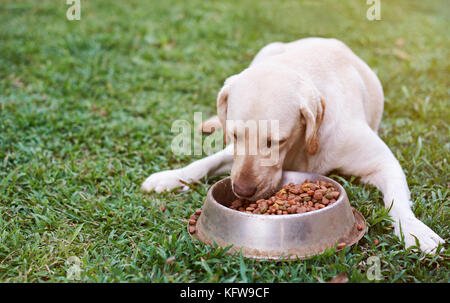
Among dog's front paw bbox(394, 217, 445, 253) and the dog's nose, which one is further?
the dog's nose

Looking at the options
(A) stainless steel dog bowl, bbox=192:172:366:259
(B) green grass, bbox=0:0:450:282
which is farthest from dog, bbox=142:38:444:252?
(A) stainless steel dog bowl, bbox=192:172:366:259

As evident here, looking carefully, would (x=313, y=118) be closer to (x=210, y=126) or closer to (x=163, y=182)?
(x=163, y=182)

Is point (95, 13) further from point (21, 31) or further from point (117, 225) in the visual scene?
point (117, 225)

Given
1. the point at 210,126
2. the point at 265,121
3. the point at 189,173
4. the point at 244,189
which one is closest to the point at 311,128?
the point at 265,121

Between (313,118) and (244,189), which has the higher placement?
(313,118)

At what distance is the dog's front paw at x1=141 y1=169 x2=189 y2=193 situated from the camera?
11.5 ft

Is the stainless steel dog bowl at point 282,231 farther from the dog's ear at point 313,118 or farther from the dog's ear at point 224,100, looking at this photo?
the dog's ear at point 224,100

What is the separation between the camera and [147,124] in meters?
4.63

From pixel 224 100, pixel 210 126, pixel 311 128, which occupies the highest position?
pixel 224 100

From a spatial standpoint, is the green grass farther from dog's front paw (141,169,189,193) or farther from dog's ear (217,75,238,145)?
dog's ear (217,75,238,145)

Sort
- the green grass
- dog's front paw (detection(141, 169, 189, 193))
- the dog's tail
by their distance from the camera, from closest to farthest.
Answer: the green grass → dog's front paw (detection(141, 169, 189, 193)) → the dog's tail

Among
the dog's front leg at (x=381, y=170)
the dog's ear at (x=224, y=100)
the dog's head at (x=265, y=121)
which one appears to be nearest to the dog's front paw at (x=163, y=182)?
the dog's ear at (x=224, y=100)

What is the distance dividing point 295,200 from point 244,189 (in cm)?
32
